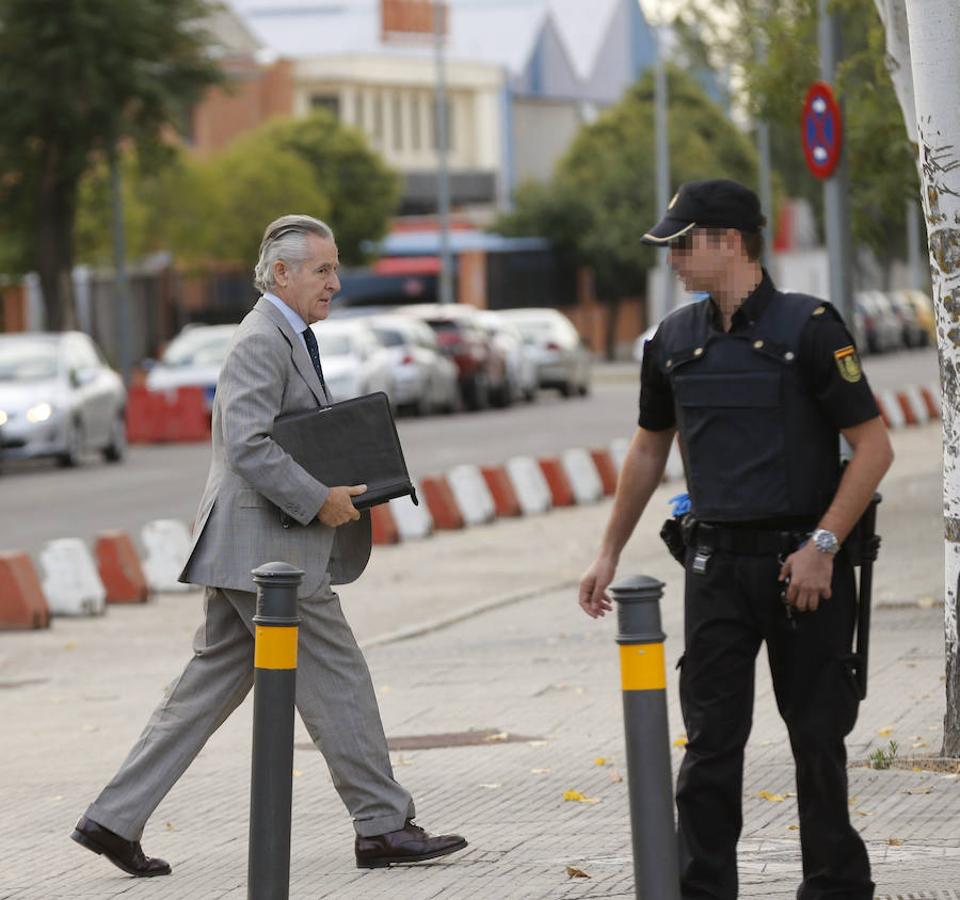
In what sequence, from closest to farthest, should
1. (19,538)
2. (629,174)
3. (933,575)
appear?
(933,575) < (19,538) < (629,174)

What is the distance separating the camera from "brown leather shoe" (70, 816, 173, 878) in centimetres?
661

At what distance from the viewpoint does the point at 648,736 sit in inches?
189

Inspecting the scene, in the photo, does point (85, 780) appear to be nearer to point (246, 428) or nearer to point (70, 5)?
point (246, 428)

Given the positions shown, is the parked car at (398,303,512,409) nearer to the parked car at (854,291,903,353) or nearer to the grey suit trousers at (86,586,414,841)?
the parked car at (854,291,903,353)

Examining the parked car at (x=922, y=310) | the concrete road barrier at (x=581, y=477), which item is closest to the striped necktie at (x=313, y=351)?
the concrete road barrier at (x=581, y=477)

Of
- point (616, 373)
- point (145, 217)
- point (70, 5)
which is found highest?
point (70, 5)

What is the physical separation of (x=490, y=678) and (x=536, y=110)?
78721 millimetres

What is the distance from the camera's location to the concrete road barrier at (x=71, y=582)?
14.2 metres

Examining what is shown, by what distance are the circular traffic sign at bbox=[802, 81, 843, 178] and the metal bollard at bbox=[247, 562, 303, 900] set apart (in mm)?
10494

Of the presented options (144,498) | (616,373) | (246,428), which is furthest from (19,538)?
(616,373)

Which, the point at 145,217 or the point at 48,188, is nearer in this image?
the point at 48,188

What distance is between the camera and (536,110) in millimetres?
88375

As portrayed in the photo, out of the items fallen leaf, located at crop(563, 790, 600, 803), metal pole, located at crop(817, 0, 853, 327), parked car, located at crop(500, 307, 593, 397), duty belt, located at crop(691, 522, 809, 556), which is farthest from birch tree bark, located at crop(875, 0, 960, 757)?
parked car, located at crop(500, 307, 593, 397)

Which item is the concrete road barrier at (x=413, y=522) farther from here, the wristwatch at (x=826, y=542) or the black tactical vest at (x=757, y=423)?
the wristwatch at (x=826, y=542)
